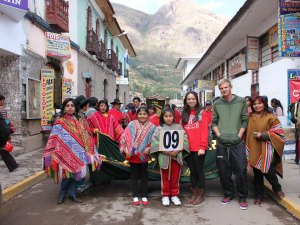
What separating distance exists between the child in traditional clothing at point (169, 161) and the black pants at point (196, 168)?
0.44ft

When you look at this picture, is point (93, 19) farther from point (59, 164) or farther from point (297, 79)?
point (59, 164)

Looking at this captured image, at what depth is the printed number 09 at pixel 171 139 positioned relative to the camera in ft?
17.0

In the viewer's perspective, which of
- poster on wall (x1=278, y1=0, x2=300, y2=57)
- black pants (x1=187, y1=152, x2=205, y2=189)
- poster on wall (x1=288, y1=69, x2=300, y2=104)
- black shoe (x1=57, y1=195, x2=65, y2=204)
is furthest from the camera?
poster on wall (x1=288, y1=69, x2=300, y2=104)

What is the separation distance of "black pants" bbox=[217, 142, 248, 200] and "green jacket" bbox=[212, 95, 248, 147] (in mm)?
100

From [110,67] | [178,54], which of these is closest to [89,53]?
[110,67]

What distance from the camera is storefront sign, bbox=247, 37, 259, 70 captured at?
12.0 m

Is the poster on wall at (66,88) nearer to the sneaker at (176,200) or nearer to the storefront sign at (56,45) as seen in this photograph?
the storefront sign at (56,45)

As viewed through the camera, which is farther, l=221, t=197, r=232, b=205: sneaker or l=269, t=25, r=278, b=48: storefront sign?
l=269, t=25, r=278, b=48: storefront sign

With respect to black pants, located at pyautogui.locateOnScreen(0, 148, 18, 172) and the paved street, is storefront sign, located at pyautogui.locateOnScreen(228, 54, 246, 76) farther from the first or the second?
black pants, located at pyautogui.locateOnScreen(0, 148, 18, 172)

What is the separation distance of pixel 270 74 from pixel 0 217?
330 inches

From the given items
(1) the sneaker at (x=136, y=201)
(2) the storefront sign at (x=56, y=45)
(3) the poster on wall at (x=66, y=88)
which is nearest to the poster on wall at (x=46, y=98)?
(2) the storefront sign at (x=56, y=45)

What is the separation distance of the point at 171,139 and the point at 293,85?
532 centimetres

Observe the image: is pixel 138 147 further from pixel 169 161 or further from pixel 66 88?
pixel 66 88

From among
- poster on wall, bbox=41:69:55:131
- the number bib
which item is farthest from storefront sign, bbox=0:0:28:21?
the number bib
